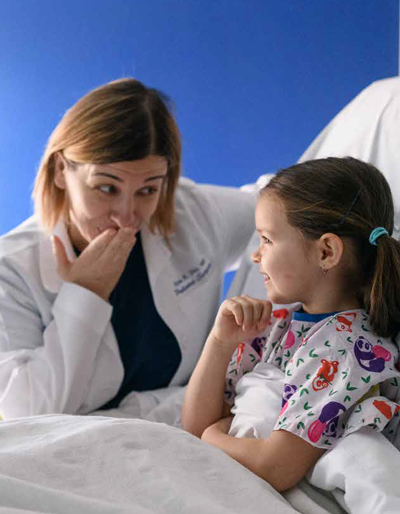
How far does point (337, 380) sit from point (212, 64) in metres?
1.62

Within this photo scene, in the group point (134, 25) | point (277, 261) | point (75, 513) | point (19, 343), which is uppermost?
point (134, 25)

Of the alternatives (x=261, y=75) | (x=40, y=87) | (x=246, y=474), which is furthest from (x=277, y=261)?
(x=40, y=87)

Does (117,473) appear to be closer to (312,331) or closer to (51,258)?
(312,331)

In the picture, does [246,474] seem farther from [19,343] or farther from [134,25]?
[134,25]

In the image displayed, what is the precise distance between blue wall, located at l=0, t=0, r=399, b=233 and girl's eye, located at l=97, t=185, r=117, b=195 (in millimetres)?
978

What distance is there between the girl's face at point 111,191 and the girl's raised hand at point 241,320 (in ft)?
1.35

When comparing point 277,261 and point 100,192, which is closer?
point 277,261

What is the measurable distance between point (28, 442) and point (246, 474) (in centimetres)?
28

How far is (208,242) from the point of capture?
5.50 ft

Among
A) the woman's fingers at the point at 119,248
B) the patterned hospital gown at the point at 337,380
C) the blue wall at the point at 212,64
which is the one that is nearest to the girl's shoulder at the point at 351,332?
the patterned hospital gown at the point at 337,380

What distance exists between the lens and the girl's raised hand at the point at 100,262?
146 cm

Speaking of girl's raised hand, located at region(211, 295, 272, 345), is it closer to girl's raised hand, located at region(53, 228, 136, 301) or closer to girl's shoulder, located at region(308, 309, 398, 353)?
girl's shoulder, located at region(308, 309, 398, 353)

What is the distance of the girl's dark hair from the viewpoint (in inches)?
39.8

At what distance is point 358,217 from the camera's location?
40.7 inches
